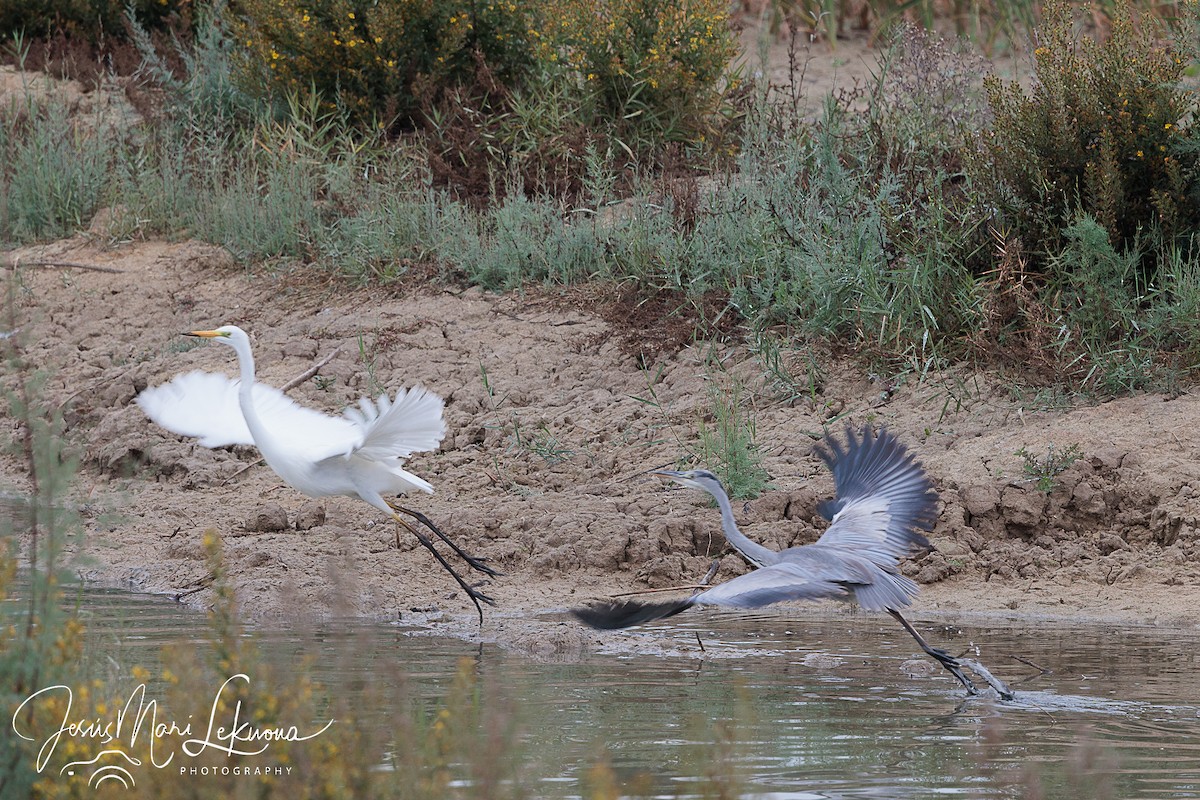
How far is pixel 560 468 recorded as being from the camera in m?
8.45

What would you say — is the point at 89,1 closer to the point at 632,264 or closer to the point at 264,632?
the point at 632,264

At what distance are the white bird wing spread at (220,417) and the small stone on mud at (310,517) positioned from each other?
595 millimetres

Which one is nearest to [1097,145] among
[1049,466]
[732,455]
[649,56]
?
[1049,466]

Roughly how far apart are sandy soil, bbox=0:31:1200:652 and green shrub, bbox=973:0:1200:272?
1.15 metres

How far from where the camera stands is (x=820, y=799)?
415 cm

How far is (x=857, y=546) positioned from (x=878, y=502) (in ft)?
1.04

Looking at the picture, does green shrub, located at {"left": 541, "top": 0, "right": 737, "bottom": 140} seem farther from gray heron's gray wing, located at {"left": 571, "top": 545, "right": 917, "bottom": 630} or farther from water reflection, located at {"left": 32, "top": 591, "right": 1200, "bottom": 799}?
gray heron's gray wing, located at {"left": 571, "top": 545, "right": 917, "bottom": 630}

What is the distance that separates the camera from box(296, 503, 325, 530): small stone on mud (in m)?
8.07

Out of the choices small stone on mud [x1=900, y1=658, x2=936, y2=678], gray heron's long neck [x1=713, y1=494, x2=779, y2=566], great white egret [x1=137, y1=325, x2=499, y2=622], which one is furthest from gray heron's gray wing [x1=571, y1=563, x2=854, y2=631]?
great white egret [x1=137, y1=325, x2=499, y2=622]

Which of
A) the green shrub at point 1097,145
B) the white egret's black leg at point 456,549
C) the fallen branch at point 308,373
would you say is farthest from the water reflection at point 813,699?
the green shrub at point 1097,145

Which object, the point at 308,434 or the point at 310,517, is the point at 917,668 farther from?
the point at 310,517

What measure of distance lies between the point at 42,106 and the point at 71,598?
300 inches

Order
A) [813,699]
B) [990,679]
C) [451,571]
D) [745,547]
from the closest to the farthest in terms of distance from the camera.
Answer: [813,699], [990,679], [745,547], [451,571]

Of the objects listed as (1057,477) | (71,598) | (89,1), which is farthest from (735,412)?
(89,1)
